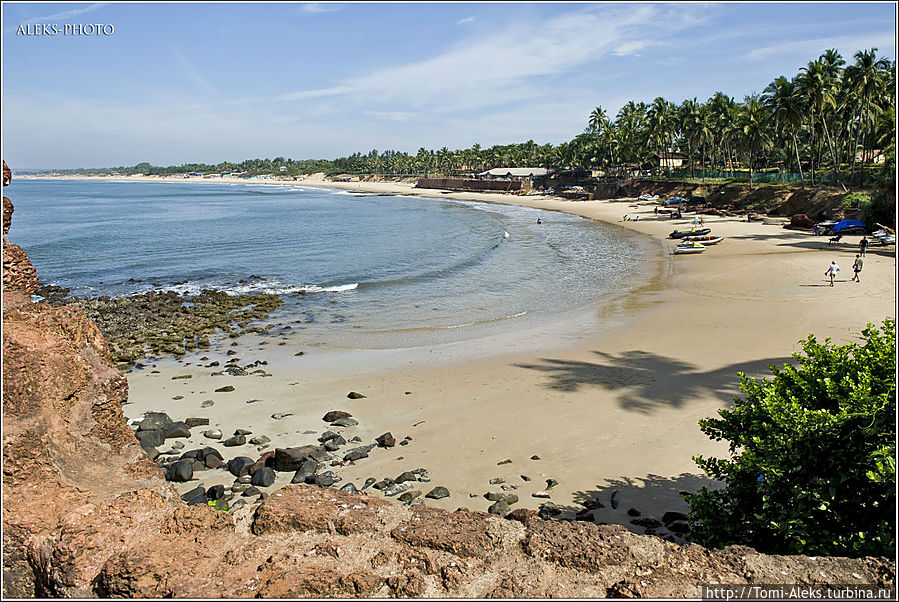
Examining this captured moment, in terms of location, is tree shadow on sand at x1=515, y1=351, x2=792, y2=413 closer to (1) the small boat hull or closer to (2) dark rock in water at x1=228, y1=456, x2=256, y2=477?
(2) dark rock in water at x1=228, y1=456, x2=256, y2=477

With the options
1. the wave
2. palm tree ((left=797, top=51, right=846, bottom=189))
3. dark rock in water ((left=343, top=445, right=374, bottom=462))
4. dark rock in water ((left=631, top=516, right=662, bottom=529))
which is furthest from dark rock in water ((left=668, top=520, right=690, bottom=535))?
palm tree ((left=797, top=51, right=846, bottom=189))

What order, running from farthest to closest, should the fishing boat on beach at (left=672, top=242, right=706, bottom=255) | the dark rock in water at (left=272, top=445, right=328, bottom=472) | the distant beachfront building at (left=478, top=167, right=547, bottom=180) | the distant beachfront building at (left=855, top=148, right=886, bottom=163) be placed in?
the distant beachfront building at (left=478, top=167, right=547, bottom=180) < the distant beachfront building at (left=855, top=148, right=886, bottom=163) < the fishing boat on beach at (left=672, top=242, right=706, bottom=255) < the dark rock in water at (left=272, top=445, right=328, bottom=472)

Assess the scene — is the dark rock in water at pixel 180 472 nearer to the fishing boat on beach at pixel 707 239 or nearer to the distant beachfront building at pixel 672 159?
the fishing boat on beach at pixel 707 239

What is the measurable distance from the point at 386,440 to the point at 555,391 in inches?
206

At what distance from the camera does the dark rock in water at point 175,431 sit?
13.4 m

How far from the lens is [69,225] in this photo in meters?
71.0

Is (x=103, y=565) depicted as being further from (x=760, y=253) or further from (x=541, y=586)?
(x=760, y=253)

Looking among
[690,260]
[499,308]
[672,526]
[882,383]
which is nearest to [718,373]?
[672,526]

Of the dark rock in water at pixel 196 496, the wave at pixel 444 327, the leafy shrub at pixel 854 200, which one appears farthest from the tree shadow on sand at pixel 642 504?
the leafy shrub at pixel 854 200

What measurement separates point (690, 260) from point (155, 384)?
107 ft

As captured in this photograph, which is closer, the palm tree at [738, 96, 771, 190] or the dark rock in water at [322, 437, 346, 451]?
the dark rock in water at [322, 437, 346, 451]

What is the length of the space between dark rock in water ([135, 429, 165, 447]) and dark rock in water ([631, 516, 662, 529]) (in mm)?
9983

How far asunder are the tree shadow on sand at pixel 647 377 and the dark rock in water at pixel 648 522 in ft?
16.4

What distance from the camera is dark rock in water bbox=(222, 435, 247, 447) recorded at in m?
12.9
